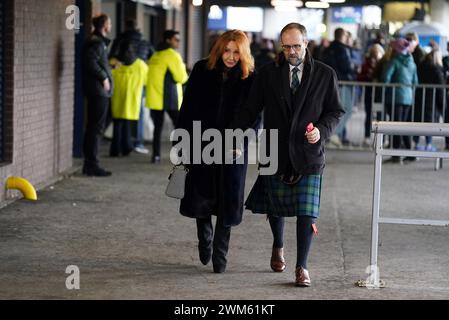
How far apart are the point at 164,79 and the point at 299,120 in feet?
24.8

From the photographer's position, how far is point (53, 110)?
12883mm

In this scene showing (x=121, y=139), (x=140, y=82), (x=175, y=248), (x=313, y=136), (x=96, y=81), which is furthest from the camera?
(x=121, y=139)

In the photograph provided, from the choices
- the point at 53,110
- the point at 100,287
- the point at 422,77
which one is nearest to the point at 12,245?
the point at 100,287

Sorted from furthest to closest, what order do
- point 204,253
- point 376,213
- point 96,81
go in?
point 96,81 < point 204,253 < point 376,213

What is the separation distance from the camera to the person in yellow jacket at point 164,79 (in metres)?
14.8

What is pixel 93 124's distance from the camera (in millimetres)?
13203

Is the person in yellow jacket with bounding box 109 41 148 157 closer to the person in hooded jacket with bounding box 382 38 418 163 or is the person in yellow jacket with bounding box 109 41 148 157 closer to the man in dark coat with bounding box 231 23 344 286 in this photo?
the person in hooded jacket with bounding box 382 38 418 163

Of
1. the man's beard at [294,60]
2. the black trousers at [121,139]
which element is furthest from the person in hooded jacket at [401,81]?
the man's beard at [294,60]

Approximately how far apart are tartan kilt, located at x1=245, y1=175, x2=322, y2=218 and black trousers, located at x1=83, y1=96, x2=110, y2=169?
5549 mm

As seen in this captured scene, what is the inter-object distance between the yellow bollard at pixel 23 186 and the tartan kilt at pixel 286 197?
3.91 meters

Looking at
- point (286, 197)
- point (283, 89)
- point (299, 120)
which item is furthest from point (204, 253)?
point (283, 89)

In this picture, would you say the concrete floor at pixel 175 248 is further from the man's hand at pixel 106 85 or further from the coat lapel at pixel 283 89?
the coat lapel at pixel 283 89

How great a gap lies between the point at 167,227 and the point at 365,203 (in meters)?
2.95

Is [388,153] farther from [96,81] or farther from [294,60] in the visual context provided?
[96,81]
